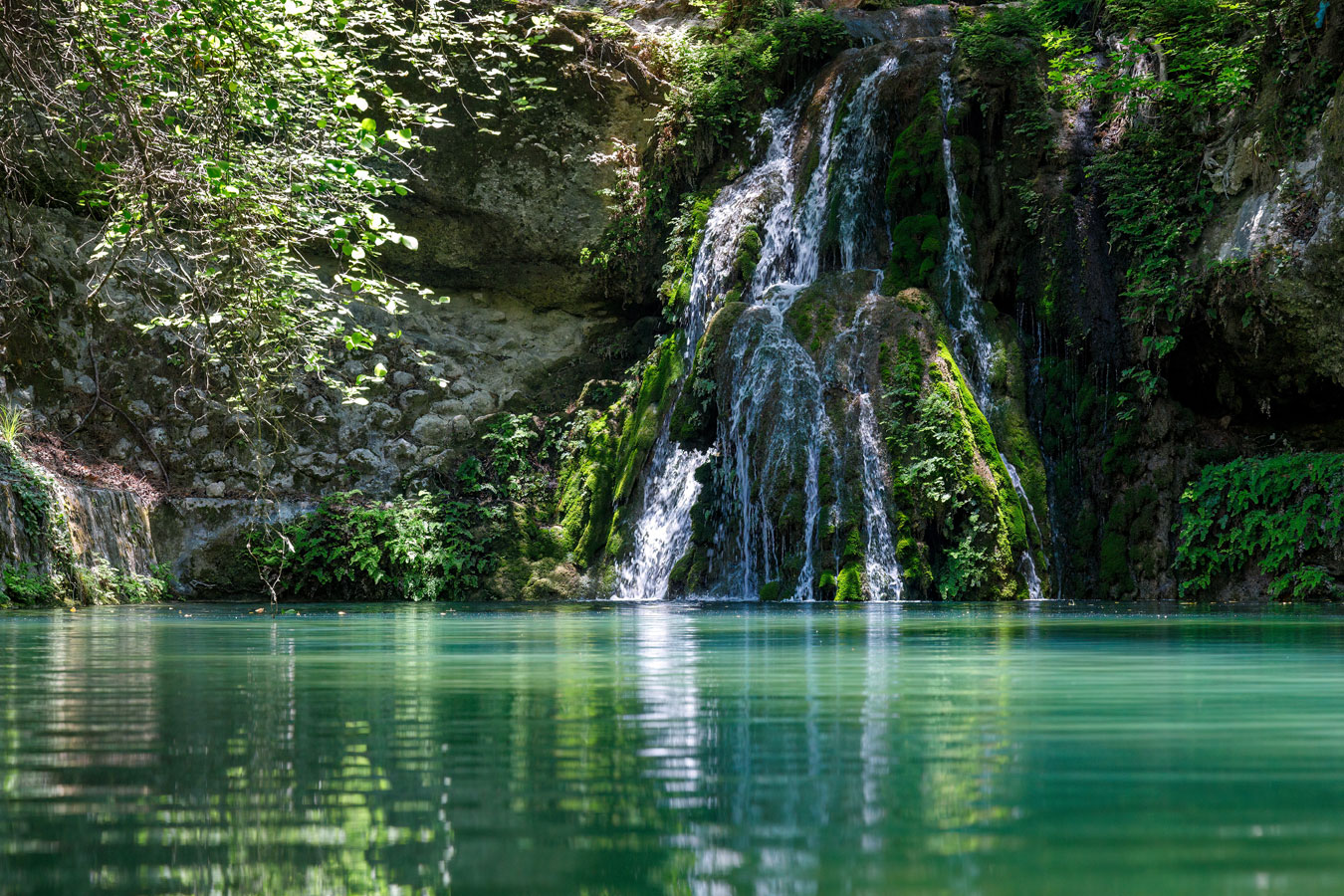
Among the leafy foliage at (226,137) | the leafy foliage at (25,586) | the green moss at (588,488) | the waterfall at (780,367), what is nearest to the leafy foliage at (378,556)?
the green moss at (588,488)

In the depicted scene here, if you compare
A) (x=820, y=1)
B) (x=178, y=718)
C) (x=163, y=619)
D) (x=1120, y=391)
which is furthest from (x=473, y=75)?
(x=178, y=718)

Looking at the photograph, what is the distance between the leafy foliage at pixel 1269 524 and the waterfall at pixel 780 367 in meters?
3.60

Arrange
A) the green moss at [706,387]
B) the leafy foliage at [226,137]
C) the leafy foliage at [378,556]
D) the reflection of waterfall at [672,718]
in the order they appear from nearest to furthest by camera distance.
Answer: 1. the reflection of waterfall at [672,718]
2. the leafy foliage at [226,137]
3. the green moss at [706,387]
4. the leafy foliage at [378,556]

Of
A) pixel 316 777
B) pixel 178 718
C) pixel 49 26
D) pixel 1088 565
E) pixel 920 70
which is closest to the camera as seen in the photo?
pixel 316 777

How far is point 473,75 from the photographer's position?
19703mm

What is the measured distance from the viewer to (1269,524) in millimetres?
12648

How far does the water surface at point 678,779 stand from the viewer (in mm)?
1234

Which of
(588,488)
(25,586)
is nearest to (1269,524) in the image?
(588,488)

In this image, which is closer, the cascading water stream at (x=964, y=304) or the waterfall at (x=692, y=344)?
the cascading water stream at (x=964, y=304)

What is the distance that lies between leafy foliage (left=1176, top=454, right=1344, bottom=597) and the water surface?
9.49 metres

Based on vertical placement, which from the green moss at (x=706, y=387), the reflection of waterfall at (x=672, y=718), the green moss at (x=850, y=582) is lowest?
the green moss at (x=850, y=582)

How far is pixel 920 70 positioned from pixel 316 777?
16.0m

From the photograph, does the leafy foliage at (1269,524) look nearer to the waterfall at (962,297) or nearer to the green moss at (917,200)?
the waterfall at (962,297)

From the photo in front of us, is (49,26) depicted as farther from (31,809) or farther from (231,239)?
(31,809)
